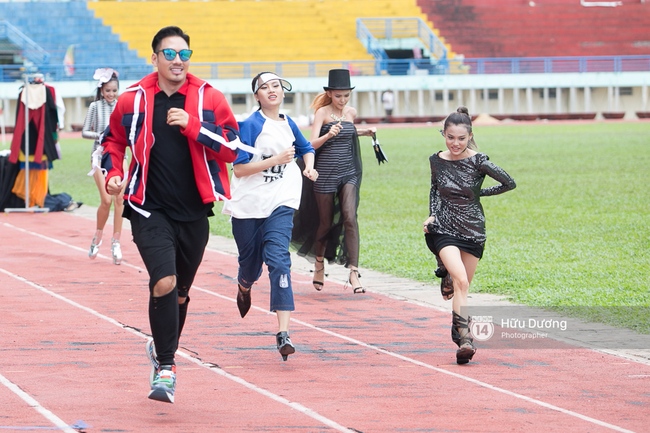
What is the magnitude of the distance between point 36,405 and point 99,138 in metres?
6.82

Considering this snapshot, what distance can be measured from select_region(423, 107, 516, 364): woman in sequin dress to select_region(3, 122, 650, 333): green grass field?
1.65 meters

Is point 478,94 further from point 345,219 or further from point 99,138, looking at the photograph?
point 345,219

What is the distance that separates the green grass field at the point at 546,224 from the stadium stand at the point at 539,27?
2907 cm

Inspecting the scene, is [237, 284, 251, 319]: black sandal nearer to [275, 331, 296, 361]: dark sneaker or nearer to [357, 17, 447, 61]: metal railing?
[275, 331, 296, 361]: dark sneaker

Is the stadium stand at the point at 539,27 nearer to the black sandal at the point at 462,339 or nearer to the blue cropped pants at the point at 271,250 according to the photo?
the blue cropped pants at the point at 271,250

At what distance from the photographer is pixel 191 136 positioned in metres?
6.07

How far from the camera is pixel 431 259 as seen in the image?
1263 cm

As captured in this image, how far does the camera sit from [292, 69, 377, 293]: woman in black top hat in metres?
10.6

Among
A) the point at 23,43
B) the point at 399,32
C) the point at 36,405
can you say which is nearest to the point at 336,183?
the point at 36,405

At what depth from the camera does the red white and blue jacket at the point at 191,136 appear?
6.14 metres

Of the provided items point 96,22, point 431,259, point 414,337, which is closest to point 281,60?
point 96,22

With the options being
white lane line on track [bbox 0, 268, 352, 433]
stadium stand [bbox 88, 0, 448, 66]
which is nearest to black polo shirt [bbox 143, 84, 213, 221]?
white lane line on track [bbox 0, 268, 352, 433]

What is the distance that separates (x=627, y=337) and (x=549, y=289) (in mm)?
2147

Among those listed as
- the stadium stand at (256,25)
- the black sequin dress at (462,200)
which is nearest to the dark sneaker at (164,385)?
the black sequin dress at (462,200)
